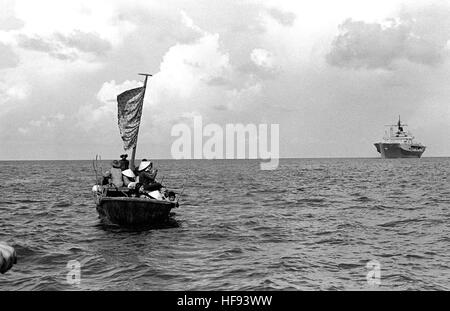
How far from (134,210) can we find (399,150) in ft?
591

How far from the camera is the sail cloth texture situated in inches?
952

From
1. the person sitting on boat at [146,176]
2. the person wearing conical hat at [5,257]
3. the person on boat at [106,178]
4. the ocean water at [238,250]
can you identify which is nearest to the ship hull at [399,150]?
the ocean water at [238,250]

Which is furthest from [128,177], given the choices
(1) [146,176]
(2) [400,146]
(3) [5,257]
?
(2) [400,146]

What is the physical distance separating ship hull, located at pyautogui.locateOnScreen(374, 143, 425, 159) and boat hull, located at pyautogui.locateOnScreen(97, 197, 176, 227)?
175m

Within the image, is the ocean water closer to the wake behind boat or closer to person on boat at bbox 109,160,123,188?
the wake behind boat

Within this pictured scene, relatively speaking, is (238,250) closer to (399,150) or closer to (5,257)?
(5,257)

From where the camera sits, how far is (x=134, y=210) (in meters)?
18.4

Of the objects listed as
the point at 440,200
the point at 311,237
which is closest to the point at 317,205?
the point at 440,200

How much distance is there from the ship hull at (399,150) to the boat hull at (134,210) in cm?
17536

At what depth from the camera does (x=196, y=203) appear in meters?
31.5

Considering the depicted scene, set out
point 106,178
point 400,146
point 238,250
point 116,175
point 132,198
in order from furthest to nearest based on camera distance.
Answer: point 400,146 < point 106,178 < point 116,175 < point 132,198 < point 238,250

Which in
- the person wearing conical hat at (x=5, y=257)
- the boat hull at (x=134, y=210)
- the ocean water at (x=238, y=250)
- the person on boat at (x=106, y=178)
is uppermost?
the person on boat at (x=106, y=178)

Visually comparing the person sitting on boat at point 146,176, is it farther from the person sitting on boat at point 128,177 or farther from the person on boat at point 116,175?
the person on boat at point 116,175

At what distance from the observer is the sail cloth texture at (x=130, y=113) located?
79.4ft
